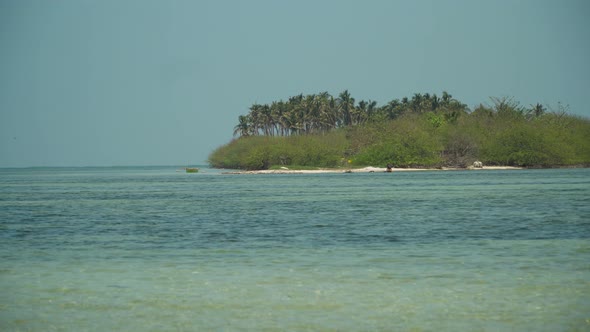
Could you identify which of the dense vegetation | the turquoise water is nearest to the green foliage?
the dense vegetation

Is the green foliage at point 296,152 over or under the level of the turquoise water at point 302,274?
over

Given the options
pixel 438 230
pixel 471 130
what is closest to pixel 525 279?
pixel 438 230

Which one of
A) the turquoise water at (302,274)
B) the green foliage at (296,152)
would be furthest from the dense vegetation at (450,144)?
the turquoise water at (302,274)

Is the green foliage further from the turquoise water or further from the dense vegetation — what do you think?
the turquoise water

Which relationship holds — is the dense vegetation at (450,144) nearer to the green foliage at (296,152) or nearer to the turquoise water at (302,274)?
the green foliage at (296,152)

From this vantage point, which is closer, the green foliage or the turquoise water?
the turquoise water

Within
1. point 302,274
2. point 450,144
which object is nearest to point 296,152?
point 450,144

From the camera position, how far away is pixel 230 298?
57.7 ft

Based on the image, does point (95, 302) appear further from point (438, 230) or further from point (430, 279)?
point (438, 230)

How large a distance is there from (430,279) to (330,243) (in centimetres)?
947

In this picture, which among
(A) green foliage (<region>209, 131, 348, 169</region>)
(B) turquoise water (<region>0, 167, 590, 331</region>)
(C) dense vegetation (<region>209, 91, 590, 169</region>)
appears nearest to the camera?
(B) turquoise water (<region>0, 167, 590, 331</region>)

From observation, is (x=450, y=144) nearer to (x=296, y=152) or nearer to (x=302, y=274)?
(x=296, y=152)

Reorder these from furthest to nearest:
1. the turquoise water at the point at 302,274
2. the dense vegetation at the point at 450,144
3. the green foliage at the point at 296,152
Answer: the green foliage at the point at 296,152 → the dense vegetation at the point at 450,144 → the turquoise water at the point at 302,274

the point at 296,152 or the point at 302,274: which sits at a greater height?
the point at 296,152
